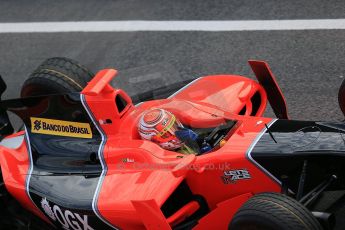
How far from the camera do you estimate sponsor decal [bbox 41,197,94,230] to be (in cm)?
384

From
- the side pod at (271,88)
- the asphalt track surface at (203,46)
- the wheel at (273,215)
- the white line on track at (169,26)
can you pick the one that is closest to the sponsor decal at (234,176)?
the wheel at (273,215)

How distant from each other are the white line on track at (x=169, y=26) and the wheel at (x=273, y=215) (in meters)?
3.51

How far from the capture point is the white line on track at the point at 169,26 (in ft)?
21.1

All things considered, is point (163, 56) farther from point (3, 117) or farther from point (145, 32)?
point (3, 117)

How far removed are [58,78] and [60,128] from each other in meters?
0.56

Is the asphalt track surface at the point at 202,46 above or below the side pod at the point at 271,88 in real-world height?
below

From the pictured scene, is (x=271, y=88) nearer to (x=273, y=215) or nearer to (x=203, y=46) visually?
(x=273, y=215)

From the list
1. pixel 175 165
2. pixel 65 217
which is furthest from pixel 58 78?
pixel 175 165

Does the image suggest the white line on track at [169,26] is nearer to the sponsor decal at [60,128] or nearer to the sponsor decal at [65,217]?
the sponsor decal at [60,128]

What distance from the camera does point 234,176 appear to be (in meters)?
3.58

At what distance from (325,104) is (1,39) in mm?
3856

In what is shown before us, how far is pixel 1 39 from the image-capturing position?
23.6 ft

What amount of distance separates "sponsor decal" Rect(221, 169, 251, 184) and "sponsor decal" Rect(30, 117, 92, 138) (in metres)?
1.04

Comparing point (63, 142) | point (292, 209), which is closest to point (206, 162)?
point (292, 209)
